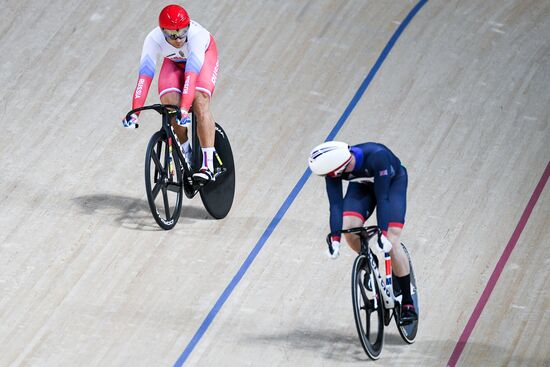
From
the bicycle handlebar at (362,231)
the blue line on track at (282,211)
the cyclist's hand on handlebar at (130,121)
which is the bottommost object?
the blue line on track at (282,211)

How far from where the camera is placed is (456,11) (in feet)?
32.9

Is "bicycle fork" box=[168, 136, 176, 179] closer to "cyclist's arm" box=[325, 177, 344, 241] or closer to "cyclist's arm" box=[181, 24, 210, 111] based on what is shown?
"cyclist's arm" box=[181, 24, 210, 111]

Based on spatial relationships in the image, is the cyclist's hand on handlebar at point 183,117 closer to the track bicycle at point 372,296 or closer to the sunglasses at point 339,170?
the sunglasses at point 339,170

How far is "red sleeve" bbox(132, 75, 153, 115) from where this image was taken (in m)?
7.55

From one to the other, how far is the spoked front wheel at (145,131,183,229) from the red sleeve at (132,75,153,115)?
0.66ft

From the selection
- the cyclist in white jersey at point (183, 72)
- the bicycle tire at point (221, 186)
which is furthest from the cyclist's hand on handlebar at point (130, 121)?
the bicycle tire at point (221, 186)

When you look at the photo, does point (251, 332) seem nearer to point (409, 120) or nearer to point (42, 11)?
point (409, 120)

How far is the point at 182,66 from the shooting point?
7.79m

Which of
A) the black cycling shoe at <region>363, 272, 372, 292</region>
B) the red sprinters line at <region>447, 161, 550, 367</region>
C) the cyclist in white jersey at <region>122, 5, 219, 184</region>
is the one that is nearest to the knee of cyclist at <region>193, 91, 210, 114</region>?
the cyclist in white jersey at <region>122, 5, 219, 184</region>

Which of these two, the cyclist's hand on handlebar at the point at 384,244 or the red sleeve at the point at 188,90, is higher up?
the cyclist's hand on handlebar at the point at 384,244

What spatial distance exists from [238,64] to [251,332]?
299cm

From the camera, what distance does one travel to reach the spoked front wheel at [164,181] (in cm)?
747

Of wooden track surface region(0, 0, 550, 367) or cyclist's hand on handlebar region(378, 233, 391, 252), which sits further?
wooden track surface region(0, 0, 550, 367)

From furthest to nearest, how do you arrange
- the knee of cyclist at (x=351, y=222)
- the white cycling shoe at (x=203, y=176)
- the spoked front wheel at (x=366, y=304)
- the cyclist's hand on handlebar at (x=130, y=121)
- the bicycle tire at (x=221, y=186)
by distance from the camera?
the bicycle tire at (x=221, y=186), the white cycling shoe at (x=203, y=176), the cyclist's hand on handlebar at (x=130, y=121), the knee of cyclist at (x=351, y=222), the spoked front wheel at (x=366, y=304)
